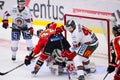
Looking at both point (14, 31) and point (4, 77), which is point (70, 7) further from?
point (4, 77)

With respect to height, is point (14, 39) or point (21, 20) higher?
point (21, 20)

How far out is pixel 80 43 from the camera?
5.69m

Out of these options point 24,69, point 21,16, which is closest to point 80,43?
point 24,69

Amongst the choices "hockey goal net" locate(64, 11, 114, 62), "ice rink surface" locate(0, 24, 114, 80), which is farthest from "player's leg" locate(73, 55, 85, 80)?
"hockey goal net" locate(64, 11, 114, 62)

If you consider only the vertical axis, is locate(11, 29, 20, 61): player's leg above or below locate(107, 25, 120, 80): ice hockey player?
below

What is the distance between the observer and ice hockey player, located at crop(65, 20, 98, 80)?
5.57 meters

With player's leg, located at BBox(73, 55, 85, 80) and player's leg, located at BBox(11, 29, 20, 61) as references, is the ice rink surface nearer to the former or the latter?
player's leg, located at BBox(11, 29, 20, 61)

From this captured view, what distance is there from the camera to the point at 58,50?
5922mm

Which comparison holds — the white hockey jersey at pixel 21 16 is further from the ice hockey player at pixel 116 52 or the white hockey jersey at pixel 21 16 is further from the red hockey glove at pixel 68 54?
the ice hockey player at pixel 116 52

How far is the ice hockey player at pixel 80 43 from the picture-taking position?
18.3 ft

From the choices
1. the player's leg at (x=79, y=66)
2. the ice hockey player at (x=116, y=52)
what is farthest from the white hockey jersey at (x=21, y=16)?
the ice hockey player at (x=116, y=52)

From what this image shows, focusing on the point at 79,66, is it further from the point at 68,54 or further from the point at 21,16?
the point at 21,16

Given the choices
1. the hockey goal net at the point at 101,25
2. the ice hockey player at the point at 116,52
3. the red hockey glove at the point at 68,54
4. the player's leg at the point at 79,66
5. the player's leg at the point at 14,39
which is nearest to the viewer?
the ice hockey player at the point at 116,52

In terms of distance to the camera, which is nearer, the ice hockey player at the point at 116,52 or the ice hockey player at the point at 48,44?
the ice hockey player at the point at 116,52
